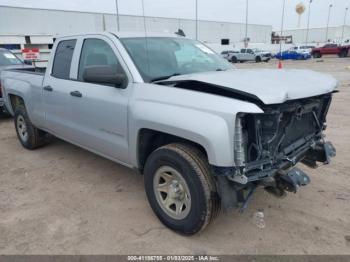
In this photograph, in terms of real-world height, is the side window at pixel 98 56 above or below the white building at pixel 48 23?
below

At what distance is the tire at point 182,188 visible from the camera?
2.75 m

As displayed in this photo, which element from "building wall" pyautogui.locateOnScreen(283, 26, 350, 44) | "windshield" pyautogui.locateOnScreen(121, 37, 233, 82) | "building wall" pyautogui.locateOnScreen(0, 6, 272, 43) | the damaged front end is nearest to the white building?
"building wall" pyautogui.locateOnScreen(0, 6, 272, 43)

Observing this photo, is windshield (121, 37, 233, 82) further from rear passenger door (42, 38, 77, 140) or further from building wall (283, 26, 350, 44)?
building wall (283, 26, 350, 44)

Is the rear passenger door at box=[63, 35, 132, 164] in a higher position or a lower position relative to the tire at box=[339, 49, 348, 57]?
higher

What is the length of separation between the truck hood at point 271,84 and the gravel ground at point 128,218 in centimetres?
134

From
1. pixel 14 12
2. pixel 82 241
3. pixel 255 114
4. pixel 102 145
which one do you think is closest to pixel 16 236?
pixel 82 241

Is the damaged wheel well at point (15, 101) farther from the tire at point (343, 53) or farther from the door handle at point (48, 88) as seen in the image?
the tire at point (343, 53)

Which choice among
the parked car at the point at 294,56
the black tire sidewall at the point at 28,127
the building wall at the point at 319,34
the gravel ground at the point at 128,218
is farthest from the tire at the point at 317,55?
the building wall at the point at 319,34

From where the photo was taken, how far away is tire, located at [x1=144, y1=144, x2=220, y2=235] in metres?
2.75

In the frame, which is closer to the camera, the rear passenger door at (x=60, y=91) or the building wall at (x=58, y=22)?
the rear passenger door at (x=60, y=91)

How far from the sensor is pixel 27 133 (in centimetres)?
575

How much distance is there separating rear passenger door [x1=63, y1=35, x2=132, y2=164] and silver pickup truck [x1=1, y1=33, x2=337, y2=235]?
1 centimetres

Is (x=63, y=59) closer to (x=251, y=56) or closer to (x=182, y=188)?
(x=182, y=188)

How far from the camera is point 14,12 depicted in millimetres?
38125
